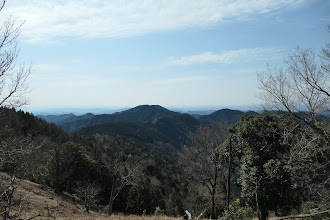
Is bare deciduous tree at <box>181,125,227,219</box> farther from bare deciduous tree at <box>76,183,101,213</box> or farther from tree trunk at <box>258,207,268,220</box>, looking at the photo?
bare deciduous tree at <box>76,183,101,213</box>

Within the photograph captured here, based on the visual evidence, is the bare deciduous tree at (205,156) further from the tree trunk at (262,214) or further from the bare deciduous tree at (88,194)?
the bare deciduous tree at (88,194)

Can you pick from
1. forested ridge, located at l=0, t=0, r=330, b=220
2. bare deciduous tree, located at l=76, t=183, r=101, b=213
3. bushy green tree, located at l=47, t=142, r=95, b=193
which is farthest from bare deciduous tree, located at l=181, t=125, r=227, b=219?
bushy green tree, located at l=47, t=142, r=95, b=193

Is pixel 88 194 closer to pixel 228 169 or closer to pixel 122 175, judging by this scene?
pixel 122 175

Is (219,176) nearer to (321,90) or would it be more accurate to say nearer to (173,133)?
(321,90)

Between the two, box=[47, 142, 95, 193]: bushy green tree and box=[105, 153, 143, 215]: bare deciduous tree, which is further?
box=[47, 142, 95, 193]: bushy green tree

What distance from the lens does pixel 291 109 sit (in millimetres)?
8891

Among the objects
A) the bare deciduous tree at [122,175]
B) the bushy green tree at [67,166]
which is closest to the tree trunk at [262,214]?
the bare deciduous tree at [122,175]

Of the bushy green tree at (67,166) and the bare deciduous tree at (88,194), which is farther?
the bushy green tree at (67,166)

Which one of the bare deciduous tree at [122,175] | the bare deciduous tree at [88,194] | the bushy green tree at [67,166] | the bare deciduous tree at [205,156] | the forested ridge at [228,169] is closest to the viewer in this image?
the forested ridge at [228,169]

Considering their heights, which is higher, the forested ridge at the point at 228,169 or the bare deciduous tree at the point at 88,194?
the forested ridge at the point at 228,169

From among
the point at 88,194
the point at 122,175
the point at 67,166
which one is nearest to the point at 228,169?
the point at 122,175

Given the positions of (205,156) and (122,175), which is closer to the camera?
(205,156)

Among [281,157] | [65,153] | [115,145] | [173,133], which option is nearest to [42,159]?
[65,153]

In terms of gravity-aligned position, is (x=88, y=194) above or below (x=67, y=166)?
below
